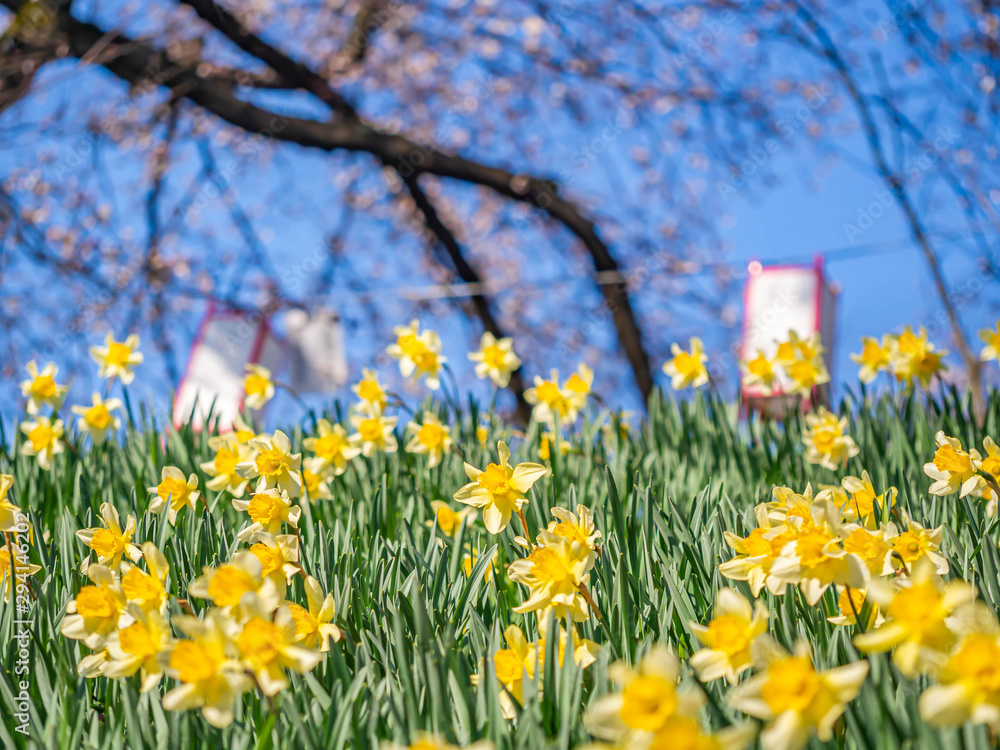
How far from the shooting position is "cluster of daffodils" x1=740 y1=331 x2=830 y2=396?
2.21 meters

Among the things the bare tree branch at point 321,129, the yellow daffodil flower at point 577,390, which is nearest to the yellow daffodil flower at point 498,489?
the yellow daffodil flower at point 577,390

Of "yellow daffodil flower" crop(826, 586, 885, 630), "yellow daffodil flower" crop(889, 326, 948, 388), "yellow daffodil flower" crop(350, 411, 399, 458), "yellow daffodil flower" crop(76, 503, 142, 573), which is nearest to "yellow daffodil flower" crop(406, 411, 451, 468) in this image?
"yellow daffodil flower" crop(350, 411, 399, 458)

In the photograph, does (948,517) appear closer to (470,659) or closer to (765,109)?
(470,659)

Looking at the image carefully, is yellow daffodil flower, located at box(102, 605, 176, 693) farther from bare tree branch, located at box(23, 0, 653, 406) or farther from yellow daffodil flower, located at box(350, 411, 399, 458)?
bare tree branch, located at box(23, 0, 653, 406)

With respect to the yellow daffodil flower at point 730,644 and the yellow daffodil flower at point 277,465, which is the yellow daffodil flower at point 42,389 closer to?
the yellow daffodil flower at point 277,465

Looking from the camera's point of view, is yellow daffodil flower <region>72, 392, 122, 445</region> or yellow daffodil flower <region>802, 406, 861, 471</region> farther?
yellow daffodil flower <region>72, 392, 122, 445</region>

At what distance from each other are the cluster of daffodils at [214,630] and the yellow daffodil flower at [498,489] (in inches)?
10.7

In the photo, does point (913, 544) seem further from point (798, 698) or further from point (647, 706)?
point (647, 706)

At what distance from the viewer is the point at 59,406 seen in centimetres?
206

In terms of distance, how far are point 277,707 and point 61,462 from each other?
167cm

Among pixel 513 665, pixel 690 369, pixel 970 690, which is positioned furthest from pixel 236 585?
pixel 690 369

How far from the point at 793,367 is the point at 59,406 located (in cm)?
201

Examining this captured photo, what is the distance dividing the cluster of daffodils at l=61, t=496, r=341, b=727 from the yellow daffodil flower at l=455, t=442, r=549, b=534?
27 centimetres

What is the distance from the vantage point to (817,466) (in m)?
1.95
